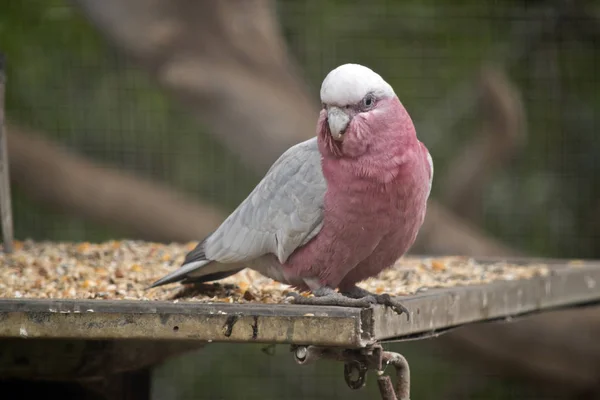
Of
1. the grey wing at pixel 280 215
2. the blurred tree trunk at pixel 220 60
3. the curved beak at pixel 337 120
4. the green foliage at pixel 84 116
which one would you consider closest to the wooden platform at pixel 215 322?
the grey wing at pixel 280 215

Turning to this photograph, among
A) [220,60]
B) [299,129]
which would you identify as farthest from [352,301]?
[220,60]

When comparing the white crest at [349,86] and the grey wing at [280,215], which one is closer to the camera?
the white crest at [349,86]

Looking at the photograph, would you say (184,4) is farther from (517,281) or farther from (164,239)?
(517,281)

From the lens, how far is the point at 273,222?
240 cm

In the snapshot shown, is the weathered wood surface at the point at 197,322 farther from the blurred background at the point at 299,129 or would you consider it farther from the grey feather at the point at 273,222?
the blurred background at the point at 299,129

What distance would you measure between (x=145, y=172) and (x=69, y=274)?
3097mm

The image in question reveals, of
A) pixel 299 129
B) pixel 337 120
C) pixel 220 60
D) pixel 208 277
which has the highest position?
pixel 220 60

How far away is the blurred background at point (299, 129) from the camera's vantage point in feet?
17.1

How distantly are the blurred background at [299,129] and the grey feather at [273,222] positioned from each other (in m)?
2.61

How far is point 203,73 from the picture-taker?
5316 millimetres

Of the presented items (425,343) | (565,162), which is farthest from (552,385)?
(565,162)

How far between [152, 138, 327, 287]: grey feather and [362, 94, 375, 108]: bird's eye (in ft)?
0.71

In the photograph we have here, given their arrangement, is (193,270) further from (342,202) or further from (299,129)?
(299,129)

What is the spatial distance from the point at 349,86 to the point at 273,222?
43 cm
